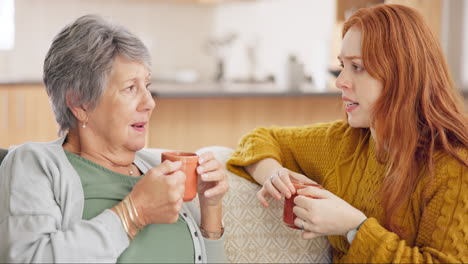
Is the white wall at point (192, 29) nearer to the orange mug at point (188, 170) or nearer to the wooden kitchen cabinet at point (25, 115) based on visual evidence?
the wooden kitchen cabinet at point (25, 115)

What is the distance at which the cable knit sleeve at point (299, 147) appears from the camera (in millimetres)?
1738

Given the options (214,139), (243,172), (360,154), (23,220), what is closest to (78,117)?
(23,220)

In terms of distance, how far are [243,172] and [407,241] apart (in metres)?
0.56

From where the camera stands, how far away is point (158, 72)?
567 cm

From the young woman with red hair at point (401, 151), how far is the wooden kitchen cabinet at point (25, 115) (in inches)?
125

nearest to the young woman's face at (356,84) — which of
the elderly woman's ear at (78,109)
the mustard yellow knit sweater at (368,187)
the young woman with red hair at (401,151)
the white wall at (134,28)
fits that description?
the young woman with red hair at (401,151)

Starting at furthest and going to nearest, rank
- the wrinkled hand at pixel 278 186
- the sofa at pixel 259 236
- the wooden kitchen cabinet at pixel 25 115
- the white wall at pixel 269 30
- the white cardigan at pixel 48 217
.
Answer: the white wall at pixel 269 30 < the wooden kitchen cabinet at pixel 25 115 < the sofa at pixel 259 236 < the wrinkled hand at pixel 278 186 < the white cardigan at pixel 48 217

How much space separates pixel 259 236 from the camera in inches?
67.1

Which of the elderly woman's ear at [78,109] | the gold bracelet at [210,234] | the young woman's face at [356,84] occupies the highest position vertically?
the young woman's face at [356,84]

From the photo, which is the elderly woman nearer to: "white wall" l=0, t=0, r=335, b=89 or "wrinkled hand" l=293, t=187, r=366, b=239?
"wrinkled hand" l=293, t=187, r=366, b=239

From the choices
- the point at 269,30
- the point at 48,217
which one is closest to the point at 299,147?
the point at 48,217

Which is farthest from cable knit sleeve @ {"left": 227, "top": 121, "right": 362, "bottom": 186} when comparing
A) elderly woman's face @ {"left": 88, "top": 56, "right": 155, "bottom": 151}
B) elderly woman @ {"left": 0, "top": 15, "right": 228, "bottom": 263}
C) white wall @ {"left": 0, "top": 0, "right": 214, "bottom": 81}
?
white wall @ {"left": 0, "top": 0, "right": 214, "bottom": 81}

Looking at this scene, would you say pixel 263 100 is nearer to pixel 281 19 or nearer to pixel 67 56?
pixel 281 19

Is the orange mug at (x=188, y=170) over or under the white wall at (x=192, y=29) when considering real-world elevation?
under
